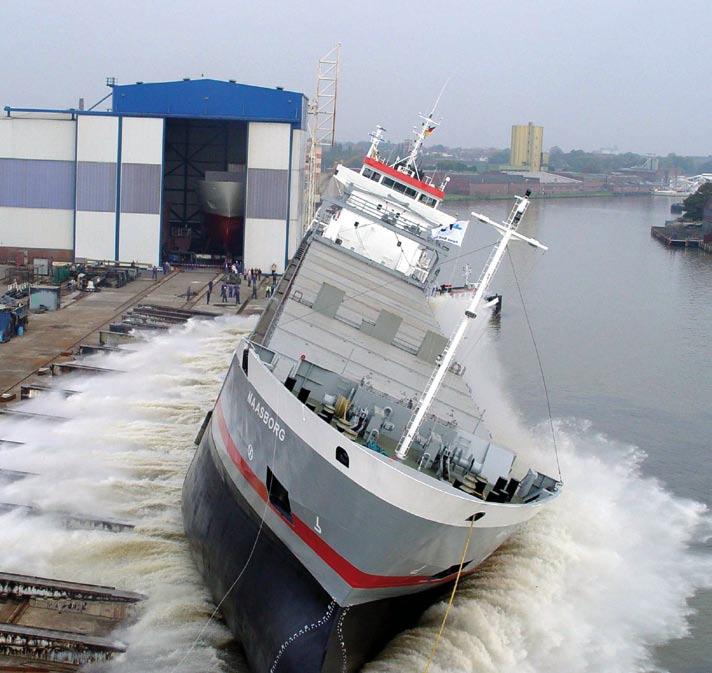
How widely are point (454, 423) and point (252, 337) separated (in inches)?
152

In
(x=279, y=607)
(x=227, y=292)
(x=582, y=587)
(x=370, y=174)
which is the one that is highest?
(x=370, y=174)

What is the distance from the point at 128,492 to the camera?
48.4ft

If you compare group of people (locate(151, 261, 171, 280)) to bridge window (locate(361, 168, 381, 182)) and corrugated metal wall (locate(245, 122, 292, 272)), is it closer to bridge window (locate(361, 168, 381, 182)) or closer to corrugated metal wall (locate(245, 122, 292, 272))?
corrugated metal wall (locate(245, 122, 292, 272))

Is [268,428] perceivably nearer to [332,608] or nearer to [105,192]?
[332,608]

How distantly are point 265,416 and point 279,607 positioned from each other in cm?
218

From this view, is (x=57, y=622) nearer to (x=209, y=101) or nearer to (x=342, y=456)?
(x=342, y=456)

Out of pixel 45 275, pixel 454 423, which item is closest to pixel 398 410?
pixel 454 423

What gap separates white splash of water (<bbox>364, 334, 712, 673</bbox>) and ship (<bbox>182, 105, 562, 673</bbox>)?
58 centimetres

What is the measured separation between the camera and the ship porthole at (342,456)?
9.70 meters

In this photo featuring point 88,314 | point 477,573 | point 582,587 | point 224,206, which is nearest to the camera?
point 477,573

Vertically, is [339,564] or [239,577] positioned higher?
[339,564]

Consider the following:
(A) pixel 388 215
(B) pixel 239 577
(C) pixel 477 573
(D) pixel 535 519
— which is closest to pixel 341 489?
(B) pixel 239 577

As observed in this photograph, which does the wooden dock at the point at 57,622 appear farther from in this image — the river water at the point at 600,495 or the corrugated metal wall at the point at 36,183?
the corrugated metal wall at the point at 36,183

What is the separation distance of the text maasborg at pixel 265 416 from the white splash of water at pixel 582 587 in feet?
9.30
